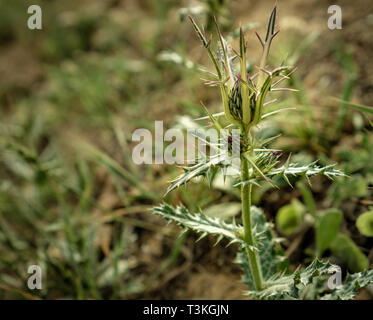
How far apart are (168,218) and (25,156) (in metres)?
0.97

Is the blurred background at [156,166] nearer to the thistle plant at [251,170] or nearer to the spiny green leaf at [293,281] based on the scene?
the thistle plant at [251,170]

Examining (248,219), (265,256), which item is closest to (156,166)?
(265,256)

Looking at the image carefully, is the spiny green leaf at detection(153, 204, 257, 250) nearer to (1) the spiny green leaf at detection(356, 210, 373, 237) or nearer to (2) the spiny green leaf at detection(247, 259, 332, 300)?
(2) the spiny green leaf at detection(247, 259, 332, 300)

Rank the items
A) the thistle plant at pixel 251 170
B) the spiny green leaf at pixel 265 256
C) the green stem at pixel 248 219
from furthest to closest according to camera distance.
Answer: the spiny green leaf at pixel 265 256
the green stem at pixel 248 219
the thistle plant at pixel 251 170

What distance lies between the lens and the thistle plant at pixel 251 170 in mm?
869

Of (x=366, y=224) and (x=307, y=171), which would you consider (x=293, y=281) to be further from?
(x=366, y=224)

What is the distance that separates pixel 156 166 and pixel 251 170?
3.73ft

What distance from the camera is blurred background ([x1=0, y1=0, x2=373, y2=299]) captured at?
155 centimetres

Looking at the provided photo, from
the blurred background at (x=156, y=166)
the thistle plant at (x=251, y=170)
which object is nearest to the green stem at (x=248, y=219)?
the thistle plant at (x=251, y=170)

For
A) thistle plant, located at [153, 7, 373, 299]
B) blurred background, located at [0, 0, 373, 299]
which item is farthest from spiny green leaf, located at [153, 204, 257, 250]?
blurred background, located at [0, 0, 373, 299]

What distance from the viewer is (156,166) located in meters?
2.10

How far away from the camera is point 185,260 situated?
5.58 feet

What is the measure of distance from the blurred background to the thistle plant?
0.88 ft

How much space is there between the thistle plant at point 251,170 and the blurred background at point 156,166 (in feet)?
0.88
